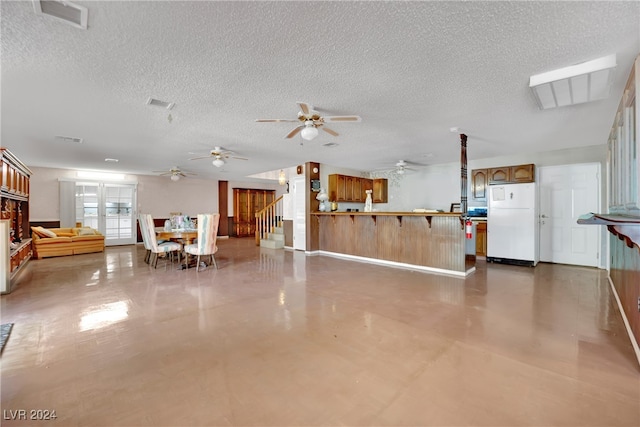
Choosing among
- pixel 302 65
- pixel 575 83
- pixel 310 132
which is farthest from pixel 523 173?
pixel 302 65

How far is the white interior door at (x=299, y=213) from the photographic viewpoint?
7.51 m

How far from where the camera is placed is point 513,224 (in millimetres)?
5621

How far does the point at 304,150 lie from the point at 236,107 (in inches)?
97.8

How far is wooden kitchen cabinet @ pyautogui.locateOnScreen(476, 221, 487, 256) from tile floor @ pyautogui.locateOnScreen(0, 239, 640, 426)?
7.00ft

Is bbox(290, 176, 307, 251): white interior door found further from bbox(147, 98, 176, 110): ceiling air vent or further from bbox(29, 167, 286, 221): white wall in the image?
bbox(29, 167, 286, 221): white wall

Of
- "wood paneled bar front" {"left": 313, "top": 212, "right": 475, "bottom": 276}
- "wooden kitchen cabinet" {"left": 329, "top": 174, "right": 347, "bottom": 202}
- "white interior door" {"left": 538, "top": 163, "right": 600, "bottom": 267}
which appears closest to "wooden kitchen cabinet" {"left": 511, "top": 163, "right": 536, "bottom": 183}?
"white interior door" {"left": 538, "top": 163, "right": 600, "bottom": 267}

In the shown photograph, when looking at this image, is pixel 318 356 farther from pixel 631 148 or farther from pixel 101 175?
pixel 101 175

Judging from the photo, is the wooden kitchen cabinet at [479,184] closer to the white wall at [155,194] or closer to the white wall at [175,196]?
the white wall at [155,194]

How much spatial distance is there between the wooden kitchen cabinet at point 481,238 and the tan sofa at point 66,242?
9.68 meters

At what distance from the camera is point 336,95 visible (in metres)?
2.96

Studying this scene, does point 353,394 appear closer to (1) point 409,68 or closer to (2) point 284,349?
(2) point 284,349

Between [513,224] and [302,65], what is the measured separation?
17.8 feet

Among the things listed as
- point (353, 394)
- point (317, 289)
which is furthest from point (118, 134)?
point (353, 394)

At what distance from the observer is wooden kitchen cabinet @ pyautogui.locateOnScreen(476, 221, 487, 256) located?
20.3ft
